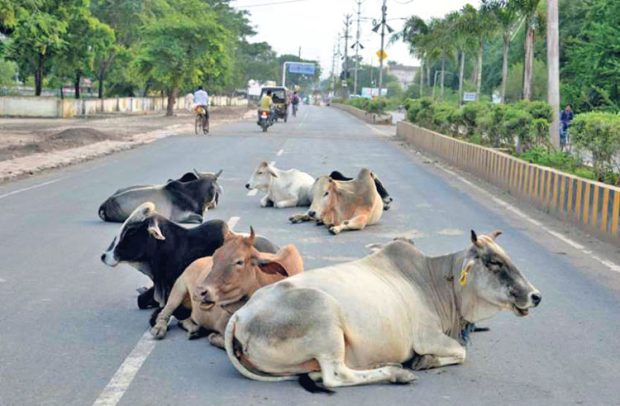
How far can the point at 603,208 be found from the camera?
44.7ft

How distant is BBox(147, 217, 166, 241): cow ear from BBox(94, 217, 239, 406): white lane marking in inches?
28.9

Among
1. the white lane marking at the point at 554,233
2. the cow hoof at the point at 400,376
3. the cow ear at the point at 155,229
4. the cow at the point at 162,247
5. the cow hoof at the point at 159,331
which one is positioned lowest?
the white lane marking at the point at 554,233

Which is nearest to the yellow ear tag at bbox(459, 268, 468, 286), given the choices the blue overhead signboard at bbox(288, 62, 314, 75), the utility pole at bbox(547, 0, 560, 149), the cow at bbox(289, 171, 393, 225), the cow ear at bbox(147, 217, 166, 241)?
the cow ear at bbox(147, 217, 166, 241)

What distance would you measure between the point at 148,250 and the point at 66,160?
58.5 feet

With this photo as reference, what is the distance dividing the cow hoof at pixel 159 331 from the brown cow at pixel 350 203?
5.85 m

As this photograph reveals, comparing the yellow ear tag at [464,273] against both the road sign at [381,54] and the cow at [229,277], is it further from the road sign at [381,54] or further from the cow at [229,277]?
the road sign at [381,54]

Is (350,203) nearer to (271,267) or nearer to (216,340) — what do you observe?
(216,340)

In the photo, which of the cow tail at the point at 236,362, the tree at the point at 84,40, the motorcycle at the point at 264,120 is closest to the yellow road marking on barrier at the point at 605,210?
the cow tail at the point at 236,362

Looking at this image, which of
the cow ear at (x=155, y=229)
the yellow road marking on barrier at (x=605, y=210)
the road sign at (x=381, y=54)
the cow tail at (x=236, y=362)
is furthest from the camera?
the road sign at (x=381, y=54)

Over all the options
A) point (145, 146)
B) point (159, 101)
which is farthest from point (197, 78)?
point (145, 146)

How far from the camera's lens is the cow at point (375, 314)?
580cm

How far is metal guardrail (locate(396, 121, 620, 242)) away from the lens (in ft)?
44.1

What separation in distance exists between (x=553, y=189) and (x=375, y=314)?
35.4ft

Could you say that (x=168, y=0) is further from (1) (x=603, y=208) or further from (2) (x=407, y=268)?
(2) (x=407, y=268)
